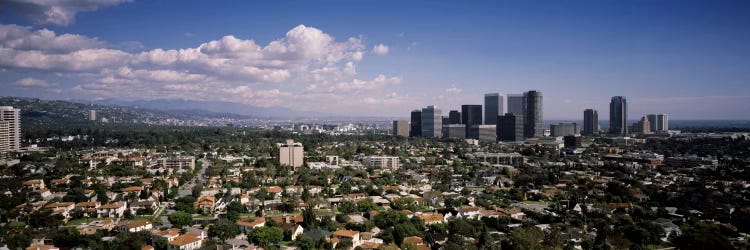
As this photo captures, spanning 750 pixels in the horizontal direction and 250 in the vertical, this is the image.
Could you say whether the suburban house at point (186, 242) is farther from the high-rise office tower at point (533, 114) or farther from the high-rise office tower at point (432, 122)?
the high-rise office tower at point (533, 114)

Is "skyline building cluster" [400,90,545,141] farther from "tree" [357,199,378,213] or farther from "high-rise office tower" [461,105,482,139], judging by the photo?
"tree" [357,199,378,213]

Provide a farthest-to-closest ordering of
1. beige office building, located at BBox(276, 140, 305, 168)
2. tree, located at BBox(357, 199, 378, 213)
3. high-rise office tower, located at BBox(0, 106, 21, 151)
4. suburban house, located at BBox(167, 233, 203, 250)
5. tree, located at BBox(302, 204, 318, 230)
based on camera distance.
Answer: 1. high-rise office tower, located at BBox(0, 106, 21, 151)
2. beige office building, located at BBox(276, 140, 305, 168)
3. tree, located at BBox(357, 199, 378, 213)
4. tree, located at BBox(302, 204, 318, 230)
5. suburban house, located at BBox(167, 233, 203, 250)

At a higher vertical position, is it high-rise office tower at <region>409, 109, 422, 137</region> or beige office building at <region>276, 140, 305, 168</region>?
high-rise office tower at <region>409, 109, 422, 137</region>

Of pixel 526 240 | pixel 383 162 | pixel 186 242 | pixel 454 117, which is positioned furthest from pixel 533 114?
pixel 186 242

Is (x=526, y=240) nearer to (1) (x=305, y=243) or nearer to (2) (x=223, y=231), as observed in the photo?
(1) (x=305, y=243)

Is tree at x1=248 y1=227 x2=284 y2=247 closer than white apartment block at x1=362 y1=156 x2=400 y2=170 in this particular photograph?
Yes

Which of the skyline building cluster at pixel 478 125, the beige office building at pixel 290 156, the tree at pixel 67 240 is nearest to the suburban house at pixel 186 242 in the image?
the tree at pixel 67 240

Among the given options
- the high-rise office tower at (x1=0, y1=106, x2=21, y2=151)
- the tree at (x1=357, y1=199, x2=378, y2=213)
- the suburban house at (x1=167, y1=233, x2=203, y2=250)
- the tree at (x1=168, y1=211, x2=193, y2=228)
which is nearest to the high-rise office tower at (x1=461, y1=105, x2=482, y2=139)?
the high-rise office tower at (x1=0, y1=106, x2=21, y2=151)
